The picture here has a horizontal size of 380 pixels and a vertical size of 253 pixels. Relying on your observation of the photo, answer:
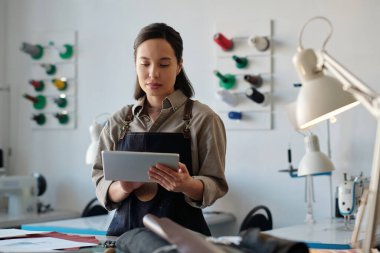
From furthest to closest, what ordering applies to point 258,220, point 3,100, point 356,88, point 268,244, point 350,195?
point 3,100, point 258,220, point 350,195, point 356,88, point 268,244

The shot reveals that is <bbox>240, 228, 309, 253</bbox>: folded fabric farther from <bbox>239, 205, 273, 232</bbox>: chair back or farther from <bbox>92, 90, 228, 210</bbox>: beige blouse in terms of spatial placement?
<bbox>239, 205, 273, 232</bbox>: chair back

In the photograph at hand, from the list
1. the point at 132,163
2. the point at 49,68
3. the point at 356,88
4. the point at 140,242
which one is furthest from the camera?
the point at 49,68

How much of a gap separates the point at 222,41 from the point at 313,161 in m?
1.11

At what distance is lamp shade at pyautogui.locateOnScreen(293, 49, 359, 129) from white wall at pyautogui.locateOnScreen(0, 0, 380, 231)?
2694mm

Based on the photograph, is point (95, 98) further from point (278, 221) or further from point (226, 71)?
point (278, 221)

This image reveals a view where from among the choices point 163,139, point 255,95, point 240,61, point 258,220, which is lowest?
point 258,220

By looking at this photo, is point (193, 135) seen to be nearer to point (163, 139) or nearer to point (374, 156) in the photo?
point (163, 139)

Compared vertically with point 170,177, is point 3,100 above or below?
above

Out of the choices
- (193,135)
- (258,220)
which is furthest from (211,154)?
(258,220)

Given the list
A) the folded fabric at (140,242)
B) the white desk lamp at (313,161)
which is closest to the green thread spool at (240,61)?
the white desk lamp at (313,161)

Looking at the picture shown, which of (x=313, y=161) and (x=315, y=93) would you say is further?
(x=313, y=161)

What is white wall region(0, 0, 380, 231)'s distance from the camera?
4.11 metres

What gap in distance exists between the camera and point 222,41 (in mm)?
4426

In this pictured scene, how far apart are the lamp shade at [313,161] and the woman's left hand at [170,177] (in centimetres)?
197
